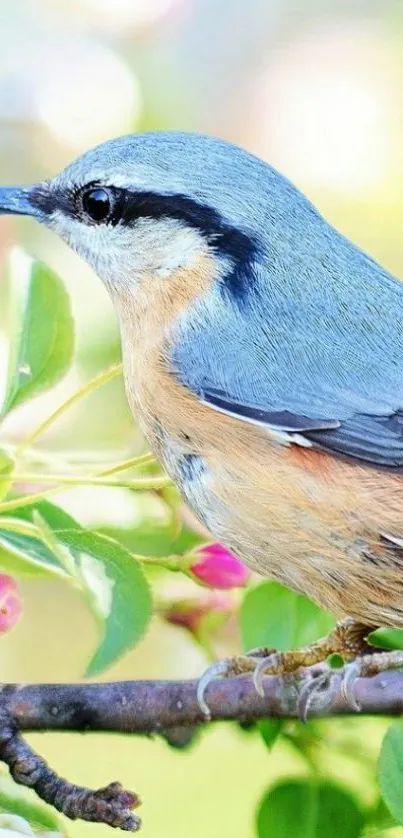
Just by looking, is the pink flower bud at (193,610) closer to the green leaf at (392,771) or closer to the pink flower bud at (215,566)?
the pink flower bud at (215,566)

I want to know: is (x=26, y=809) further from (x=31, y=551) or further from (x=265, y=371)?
(x=265, y=371)

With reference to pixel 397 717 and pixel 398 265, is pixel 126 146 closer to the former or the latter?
pixel 397 717

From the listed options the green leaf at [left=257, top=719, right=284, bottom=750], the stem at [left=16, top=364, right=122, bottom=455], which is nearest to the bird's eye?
the stem at [left=16, top=364, right=122, bottom=455]

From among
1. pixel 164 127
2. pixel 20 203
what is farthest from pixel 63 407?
pixel 164 127

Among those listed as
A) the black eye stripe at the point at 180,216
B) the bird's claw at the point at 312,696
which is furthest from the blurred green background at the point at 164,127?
the black eye stripe at the point at 180,216

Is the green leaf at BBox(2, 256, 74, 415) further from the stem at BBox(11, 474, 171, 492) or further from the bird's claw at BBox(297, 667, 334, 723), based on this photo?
the bird's claw at BBox(297, 667, 334, 723)

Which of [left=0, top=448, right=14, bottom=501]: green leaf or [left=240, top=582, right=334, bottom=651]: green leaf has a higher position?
[left=0, top=448, right=14, bottom=501]: green leaf
